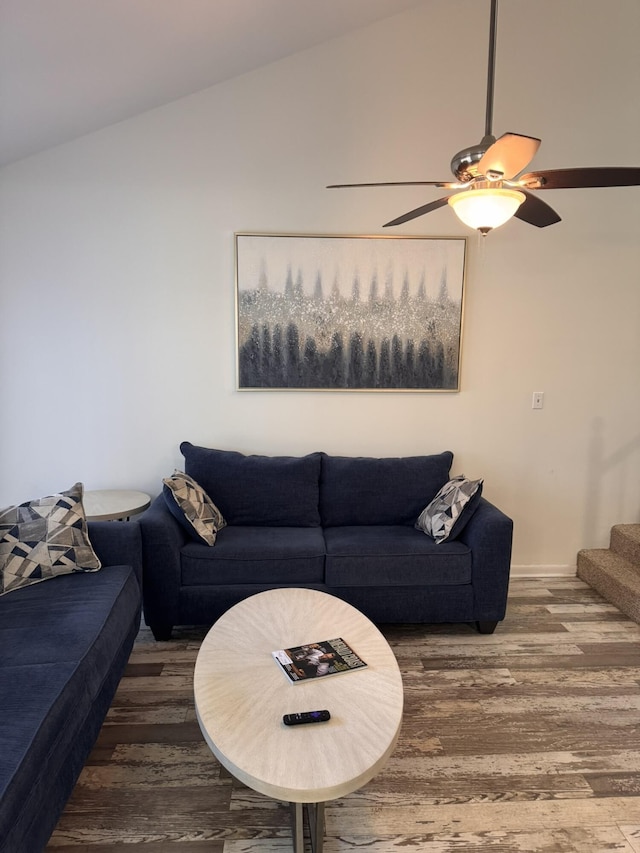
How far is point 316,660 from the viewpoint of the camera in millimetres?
1751

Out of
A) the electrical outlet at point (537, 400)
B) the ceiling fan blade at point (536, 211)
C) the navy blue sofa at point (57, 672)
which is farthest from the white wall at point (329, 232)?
the ceiling fan blade at point (536, 211)

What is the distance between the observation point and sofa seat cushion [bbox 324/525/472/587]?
2734 mm

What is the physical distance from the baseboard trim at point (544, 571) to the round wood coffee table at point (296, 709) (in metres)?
1.92

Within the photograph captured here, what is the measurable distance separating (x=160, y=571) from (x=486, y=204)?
2.14 metres

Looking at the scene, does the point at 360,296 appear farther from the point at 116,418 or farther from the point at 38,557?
the point at 38,557

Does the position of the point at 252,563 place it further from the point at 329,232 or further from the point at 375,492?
the point at 329,232

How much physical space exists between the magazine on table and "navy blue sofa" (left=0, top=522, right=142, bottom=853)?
0.62 metres

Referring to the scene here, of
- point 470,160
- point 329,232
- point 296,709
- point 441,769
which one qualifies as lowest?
point 441,769

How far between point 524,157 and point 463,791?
205 cm

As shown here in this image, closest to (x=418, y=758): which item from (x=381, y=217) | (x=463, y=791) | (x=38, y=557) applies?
(x=463, y=791)

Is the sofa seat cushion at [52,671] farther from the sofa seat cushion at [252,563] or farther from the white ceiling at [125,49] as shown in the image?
the white ceiling at [125,49]

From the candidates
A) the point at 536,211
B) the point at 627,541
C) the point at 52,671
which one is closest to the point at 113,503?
the point at 52,671

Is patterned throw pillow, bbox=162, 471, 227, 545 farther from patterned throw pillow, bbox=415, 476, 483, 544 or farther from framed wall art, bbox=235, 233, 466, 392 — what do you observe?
patterned throw pillow, bbox=415, 476, 483, 544

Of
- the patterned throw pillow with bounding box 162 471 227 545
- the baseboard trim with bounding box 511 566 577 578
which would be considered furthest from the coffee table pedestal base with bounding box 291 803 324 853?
the baseboard trim with bounding box 511 566 577 578
